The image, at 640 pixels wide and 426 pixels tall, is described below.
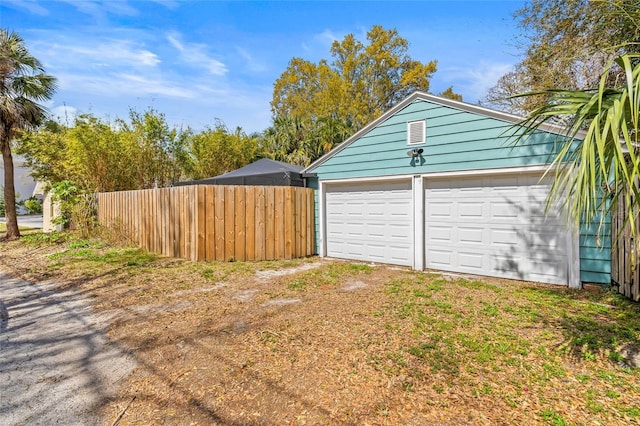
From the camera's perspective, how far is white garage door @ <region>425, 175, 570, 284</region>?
5.25m

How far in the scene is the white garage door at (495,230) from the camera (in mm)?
5246

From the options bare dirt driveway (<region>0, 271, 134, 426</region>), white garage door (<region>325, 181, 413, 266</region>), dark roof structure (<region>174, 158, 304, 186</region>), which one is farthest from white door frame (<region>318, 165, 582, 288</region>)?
bare dirt driveway (<region>0, 271, 134, 426</region>)

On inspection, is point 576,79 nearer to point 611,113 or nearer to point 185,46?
point 611,113

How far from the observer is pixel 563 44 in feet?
24.3

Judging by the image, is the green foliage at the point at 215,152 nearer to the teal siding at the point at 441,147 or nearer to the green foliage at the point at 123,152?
the green foliage at the point at 123,152

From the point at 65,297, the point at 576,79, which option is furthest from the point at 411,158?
the point at 65,297

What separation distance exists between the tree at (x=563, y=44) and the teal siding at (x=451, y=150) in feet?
4.64

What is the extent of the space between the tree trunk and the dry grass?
8332mm

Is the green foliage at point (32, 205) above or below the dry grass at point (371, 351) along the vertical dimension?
above

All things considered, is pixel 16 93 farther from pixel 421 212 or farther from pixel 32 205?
pixel 32 205

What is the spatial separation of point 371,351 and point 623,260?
12.8 feet

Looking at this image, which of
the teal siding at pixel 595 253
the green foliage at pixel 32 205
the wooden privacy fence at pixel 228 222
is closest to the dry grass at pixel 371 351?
the teal siding at pixel 595 253

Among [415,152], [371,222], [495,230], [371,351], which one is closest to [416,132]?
[415,152]

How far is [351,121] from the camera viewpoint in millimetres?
21000
